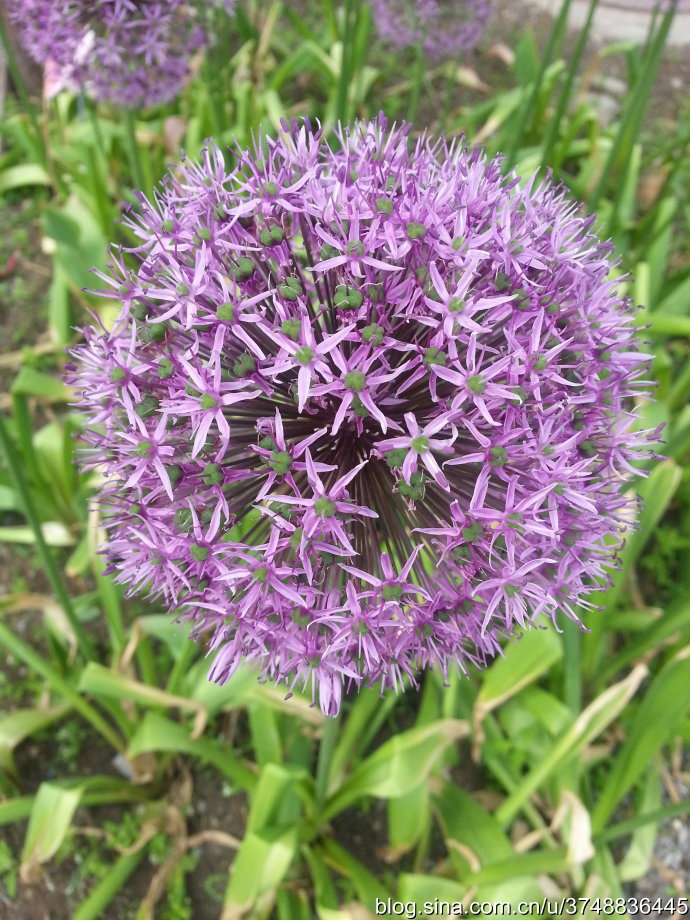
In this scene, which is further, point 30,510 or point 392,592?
point 30,510

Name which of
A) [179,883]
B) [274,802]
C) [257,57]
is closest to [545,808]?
[274,802]

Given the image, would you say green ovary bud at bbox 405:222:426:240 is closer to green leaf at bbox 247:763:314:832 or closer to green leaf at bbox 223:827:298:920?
green leaf at bbox 247:763:314:832

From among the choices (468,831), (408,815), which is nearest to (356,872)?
(408,815)

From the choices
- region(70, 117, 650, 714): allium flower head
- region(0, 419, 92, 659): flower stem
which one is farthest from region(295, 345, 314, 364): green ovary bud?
region(0, 419, 92, 659): flower stem

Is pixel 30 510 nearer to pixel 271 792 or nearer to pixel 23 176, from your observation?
pixel 271 792

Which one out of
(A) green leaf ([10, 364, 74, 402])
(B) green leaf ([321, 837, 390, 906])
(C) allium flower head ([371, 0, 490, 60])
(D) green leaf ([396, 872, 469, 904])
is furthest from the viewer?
(C) allium flower head ([371, 0, 490, 60])

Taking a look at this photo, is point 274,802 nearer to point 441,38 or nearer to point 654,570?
point 654,570
